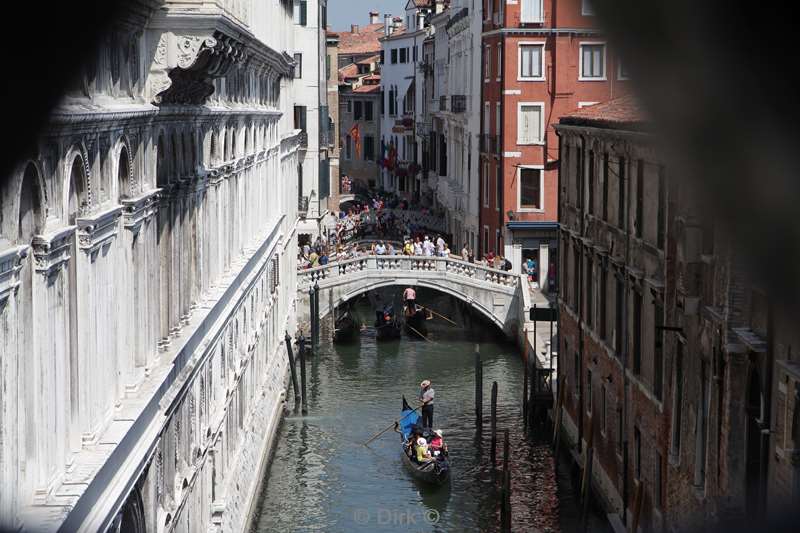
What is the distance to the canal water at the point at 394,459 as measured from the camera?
2166 centimetres

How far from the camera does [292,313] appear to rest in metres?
35.7

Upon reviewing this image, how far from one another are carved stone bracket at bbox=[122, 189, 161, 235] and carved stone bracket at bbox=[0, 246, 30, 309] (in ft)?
13.3

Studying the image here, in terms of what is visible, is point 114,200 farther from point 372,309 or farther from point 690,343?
point 372,309

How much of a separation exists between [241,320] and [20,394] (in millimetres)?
14574

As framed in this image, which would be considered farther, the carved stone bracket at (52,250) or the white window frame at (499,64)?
the white window frame at (499,64)

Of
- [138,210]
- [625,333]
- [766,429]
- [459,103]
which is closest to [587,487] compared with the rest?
[625,333]

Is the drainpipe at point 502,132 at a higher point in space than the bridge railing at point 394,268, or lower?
higher

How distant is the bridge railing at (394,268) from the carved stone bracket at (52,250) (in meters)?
30.1

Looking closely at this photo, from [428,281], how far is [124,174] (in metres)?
28.2

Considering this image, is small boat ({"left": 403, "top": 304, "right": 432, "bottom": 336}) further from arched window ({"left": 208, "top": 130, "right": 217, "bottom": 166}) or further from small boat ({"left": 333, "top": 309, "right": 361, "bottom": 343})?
arched window ({"left": 208, "top": 130, "right": 217, "bottom": 166})

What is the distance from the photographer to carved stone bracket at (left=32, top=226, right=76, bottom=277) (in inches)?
280

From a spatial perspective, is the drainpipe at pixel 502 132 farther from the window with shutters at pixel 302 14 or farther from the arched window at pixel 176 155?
the arched window at pixel 176 155

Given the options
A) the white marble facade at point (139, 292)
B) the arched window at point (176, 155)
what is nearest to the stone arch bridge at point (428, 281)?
the white marble facade at point (139, 292)

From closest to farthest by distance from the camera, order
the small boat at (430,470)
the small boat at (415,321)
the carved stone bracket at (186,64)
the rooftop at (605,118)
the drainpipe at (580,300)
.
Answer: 1. the carved stone bracket at (186,64)
2. the rooftop at (605,118)
3. the drainpipe at (580,300)
4. the small boat at (430,470)
5. the small boat at (415,321)
